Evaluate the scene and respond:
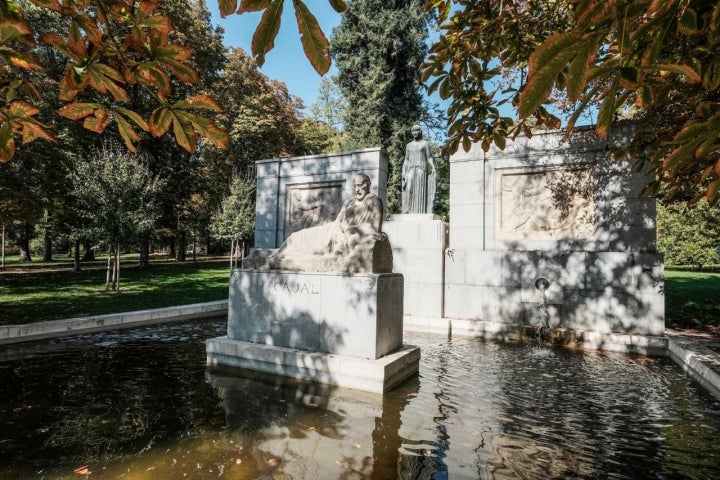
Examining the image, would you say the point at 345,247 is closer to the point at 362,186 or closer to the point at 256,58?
the point at 362,186

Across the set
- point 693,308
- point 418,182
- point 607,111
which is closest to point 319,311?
point 607,111

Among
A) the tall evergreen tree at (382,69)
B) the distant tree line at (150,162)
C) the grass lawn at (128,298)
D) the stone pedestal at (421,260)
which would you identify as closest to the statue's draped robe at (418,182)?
the stone pedestal at (421,260)

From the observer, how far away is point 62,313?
8.71 meters

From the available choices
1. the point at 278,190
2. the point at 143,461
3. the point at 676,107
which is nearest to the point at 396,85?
the point at 278,190

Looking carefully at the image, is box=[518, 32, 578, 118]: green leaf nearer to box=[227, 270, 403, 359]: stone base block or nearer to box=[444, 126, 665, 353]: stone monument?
box=[227, 270, 403, 359]: stone base block

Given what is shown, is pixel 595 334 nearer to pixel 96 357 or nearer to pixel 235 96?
pixel 96 357

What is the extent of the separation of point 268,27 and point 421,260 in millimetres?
8813

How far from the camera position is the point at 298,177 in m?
12.0

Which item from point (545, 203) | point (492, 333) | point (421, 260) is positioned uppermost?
point (545, 203)

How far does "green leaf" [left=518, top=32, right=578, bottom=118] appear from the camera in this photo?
1101 millimetres

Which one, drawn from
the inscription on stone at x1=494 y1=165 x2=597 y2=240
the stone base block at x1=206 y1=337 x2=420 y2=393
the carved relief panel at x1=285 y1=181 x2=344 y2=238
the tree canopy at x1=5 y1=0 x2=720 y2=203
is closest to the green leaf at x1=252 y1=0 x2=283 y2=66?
the tree canopy at x1=5 y1=0 x2=720 y2=203

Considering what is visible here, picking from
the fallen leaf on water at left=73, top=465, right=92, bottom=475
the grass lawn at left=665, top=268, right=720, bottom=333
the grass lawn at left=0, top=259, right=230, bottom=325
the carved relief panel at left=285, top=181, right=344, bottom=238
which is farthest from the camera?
the carved relief panel at left=285, top=181, right=344, bottom=238

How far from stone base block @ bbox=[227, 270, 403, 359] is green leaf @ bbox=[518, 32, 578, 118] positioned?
414cm

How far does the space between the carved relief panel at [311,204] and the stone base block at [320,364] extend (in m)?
6.09
